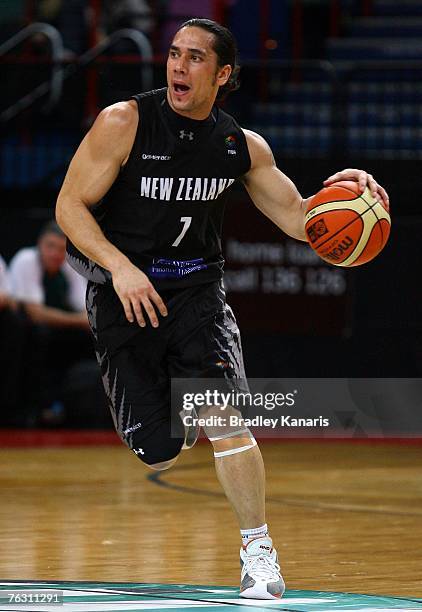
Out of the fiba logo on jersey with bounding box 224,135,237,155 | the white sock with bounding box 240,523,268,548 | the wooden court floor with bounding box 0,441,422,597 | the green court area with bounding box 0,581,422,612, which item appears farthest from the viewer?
the wooden court floor with bounding box 0,441,422,597

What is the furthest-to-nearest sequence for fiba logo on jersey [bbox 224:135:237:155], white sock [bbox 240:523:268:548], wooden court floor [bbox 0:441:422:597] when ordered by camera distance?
wooden court floor [bbox 0:441:422:597] < fiba logo on jersey [bbox 224:135:237:155] < white sock [bbox 240:523:268:548]

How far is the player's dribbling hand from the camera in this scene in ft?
16.9

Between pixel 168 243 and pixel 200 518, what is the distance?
8.16ft

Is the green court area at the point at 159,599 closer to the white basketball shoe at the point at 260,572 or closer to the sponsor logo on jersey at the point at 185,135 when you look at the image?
the white basketball shoe at the point at 260,572

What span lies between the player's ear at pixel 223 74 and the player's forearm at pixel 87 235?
72 centimetres

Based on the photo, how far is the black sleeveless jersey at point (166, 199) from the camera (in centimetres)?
543

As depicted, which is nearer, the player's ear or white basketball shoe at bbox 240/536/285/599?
white basketball shoe at bbox 240/536/285/599

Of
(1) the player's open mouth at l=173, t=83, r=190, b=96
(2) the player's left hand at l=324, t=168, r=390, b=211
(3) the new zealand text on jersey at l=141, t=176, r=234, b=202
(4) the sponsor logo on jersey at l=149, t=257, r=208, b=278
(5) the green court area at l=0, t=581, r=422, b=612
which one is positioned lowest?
(5) the green court area at l=0, t=581, r=422, b=612

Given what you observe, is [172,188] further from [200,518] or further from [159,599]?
[200,518]

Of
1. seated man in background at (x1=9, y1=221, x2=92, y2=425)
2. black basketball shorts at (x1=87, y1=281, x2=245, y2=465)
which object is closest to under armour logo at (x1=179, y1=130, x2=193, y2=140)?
black basketball shorts at (x1=87, y1=281, x2=245, y2=465)

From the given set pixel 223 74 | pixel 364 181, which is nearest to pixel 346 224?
pixel 364 181

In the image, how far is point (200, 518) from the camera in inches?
298

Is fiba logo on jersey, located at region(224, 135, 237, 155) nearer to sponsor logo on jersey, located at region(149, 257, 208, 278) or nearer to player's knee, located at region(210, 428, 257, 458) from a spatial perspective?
sponsor logo on jersey, located at region(149, 257, 208, 278)

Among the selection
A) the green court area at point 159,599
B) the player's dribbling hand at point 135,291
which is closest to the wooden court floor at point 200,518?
the green court area at point 159,599
